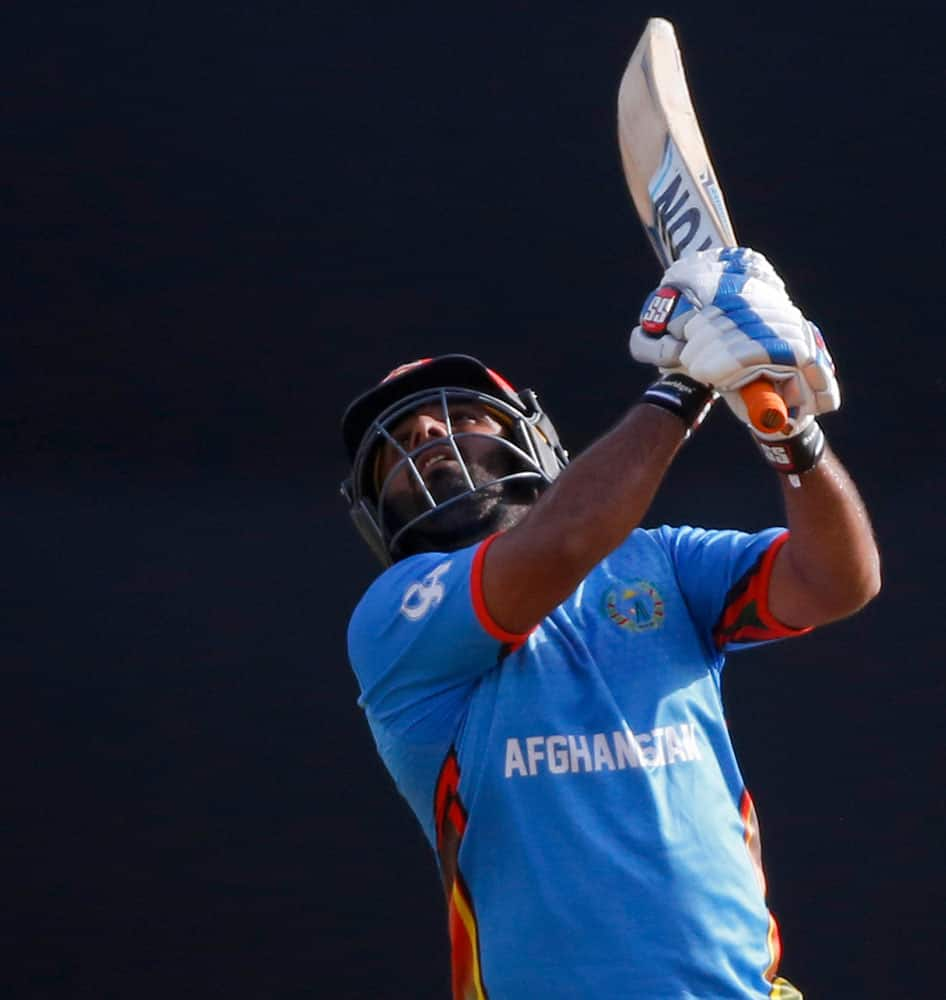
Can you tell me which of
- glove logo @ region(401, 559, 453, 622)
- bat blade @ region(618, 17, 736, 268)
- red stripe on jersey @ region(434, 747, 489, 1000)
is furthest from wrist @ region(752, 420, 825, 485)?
red stripe on jersey @ region(434, 747, 489, 1000)

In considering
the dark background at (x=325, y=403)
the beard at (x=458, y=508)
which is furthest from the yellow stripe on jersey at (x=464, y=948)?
the dark background at (x=325, y=403)

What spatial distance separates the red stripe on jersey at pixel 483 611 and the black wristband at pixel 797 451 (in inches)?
11.3

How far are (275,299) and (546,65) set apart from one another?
0.58 m

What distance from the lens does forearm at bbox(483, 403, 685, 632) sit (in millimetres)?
1438

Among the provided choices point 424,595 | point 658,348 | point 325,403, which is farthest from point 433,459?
point 325,403

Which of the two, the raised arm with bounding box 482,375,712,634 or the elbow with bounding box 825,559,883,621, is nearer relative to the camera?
the raised arm with bounding box 482,375,712,634

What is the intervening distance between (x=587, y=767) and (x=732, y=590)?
276mm

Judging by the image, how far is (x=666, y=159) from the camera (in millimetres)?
1704

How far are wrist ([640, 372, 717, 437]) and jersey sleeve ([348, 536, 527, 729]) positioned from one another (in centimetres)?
22

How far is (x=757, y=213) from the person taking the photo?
8.19 feet

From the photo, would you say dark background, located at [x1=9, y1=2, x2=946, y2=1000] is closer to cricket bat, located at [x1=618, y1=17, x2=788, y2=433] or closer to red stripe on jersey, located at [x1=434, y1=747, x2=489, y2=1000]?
cricket bat, located at [x1=618, y1=17, x2=788, y2=433]

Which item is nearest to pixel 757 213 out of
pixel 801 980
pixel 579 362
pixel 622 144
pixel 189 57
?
pixel 579 362

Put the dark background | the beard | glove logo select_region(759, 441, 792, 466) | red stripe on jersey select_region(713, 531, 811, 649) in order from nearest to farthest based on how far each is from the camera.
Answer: glove logo select_region(759, 441, 792, 466) → red stripe on jersey select_region(713, 531, 811, 649) → the beard → the dark background

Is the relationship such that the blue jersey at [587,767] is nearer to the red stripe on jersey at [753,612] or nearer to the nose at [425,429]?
the red stripe on jersey at [753,612]
